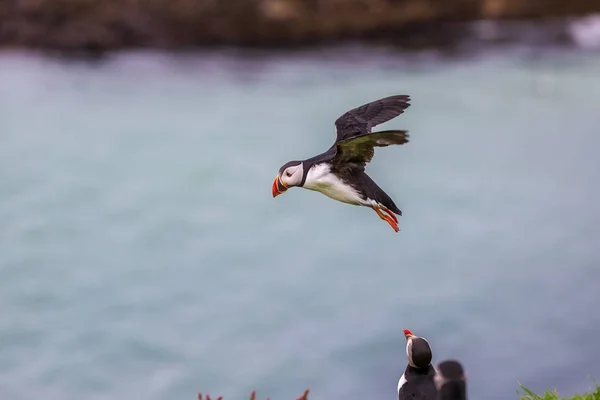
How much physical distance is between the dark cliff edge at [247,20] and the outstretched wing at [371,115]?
4.94m

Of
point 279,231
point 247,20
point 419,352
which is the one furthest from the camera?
point 247,20

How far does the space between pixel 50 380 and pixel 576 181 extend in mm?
3688

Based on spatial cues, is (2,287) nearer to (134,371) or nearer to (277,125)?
(134,371)

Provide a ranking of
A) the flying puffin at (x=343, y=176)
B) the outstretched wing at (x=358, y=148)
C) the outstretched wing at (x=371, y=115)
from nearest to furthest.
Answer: the outstretched wing at (x=358, y=148)
the flying puffin at (x=343, y=176)
the outstretched wing at (x=371, y=115)

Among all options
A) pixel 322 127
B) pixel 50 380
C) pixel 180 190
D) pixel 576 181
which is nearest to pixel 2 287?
pixel 50 380

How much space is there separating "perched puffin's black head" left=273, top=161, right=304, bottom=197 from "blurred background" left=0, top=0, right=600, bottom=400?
2811 mm

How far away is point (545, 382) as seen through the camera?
14.1 ft

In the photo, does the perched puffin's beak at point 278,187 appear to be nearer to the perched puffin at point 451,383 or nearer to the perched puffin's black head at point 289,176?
the perched puffin's black head at point 289,176

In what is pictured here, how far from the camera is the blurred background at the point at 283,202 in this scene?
4.61m

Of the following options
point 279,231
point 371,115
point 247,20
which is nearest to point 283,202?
point 279,231

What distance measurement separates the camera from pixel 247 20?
6.73 m

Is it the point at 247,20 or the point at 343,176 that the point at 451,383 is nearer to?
the point at 343,176

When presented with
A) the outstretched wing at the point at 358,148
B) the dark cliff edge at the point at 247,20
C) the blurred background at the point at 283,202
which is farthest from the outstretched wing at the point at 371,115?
the dark cliff edge at the point at 247,20

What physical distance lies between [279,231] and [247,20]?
6.26 ft
